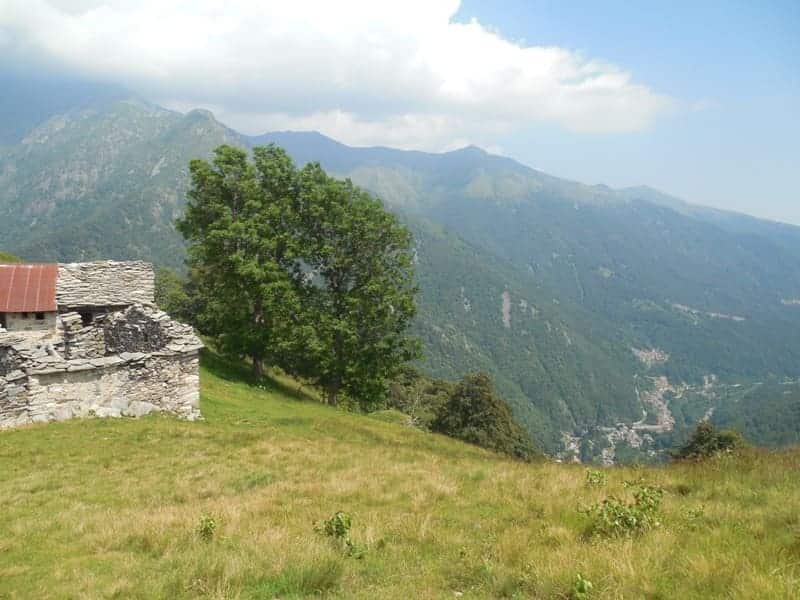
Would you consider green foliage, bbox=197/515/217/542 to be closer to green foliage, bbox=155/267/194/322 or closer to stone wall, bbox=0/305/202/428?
stone wall, bbox=0/305/202/428

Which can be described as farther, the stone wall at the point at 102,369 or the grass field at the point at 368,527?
the stone wall at the point at 102,369

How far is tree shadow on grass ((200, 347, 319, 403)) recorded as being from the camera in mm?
33875

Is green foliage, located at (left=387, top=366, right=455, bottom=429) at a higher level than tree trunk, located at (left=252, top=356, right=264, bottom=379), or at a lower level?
lower

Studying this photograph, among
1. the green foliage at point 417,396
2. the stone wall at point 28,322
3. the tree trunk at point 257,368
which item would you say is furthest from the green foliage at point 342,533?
the green foliage at point 417,396

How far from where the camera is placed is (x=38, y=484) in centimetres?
1355

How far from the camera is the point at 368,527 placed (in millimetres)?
8938

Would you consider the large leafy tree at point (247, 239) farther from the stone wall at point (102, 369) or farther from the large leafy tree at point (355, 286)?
the stone wall at point (102, 369)

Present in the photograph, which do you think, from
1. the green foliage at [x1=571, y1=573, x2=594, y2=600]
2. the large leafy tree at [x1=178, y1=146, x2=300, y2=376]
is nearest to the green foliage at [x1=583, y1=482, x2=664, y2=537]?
the green foliage at [x1=571, y1=573, x2=594, y2=600]

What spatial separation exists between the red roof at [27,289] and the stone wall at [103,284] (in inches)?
15.8

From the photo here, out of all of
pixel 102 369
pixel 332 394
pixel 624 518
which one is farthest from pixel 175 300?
pixel 624 518

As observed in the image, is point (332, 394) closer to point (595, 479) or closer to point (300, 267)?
point (300, 267)

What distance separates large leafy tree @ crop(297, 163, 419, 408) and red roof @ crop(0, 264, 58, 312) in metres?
14.2

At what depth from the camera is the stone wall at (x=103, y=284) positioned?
2600 centimetres

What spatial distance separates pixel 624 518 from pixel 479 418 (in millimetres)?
59209
